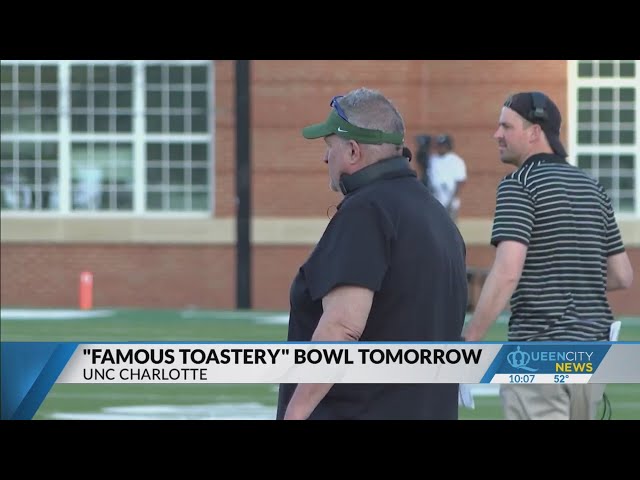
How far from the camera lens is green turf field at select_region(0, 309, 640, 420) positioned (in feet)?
35.7

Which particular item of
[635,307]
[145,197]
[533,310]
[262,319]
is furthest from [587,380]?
[145,197]

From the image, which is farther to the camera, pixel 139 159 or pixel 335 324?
pixel 139 159

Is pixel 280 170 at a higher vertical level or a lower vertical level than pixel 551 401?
higher

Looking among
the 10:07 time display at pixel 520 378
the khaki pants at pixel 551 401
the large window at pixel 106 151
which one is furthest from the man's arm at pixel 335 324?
the large window at pixel 106 151

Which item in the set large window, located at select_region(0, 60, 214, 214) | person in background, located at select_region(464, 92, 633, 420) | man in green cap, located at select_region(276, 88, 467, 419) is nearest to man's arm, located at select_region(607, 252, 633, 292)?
person in background, located at select_region(464, 92, 633, 420)

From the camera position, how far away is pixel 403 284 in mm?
4270

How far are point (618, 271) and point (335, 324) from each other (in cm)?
188

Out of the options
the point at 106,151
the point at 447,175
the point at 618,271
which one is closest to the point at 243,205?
the point at 106,151

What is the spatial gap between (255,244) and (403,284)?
17.9 meters

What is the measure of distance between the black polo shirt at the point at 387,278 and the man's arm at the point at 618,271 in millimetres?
1510

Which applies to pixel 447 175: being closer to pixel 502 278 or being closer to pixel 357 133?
pixel 502 278

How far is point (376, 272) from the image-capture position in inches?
166

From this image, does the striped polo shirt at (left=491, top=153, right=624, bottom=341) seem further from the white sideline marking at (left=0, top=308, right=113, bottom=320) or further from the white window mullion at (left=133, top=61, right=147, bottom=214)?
the white window mullion at (left=133, top=61, right=147, bottom=214)

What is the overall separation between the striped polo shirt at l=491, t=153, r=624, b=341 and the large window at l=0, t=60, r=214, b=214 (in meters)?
17.2
